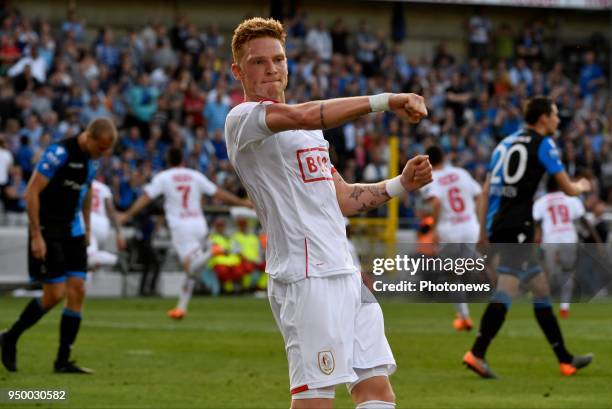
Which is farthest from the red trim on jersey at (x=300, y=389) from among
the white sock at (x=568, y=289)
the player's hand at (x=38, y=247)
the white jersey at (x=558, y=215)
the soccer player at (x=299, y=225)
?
the white jersey at (x=558, y=215)

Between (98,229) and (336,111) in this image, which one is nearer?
(336,111)

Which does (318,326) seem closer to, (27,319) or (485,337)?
(485,337)

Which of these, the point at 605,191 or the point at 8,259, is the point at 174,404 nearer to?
the point at 8,259

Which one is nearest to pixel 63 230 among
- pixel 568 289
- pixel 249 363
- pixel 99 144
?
pixel 99 144

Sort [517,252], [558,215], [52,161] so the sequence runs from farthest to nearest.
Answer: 1. [558,215]
2. [517,252]
3. [52,161]

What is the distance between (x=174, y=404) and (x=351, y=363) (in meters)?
4.08

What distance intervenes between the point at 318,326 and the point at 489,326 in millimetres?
6021

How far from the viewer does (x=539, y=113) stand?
38.4 ft

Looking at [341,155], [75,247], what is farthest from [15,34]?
[75,247]

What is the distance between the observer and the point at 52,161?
1155cm

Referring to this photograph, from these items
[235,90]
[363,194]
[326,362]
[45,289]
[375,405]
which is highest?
[235,90]

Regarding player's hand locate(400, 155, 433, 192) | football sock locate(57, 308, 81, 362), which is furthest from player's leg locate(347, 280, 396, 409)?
football sock locate(57, 308, 81, 362)

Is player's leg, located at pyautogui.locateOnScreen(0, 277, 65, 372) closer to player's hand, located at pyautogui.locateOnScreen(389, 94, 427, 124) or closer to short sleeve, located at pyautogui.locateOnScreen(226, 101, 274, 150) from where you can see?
short sleeve, located at pyautogui.locateOnScreen(226, 101, 274, 150)

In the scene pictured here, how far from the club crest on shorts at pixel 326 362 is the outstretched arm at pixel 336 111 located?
103cm
